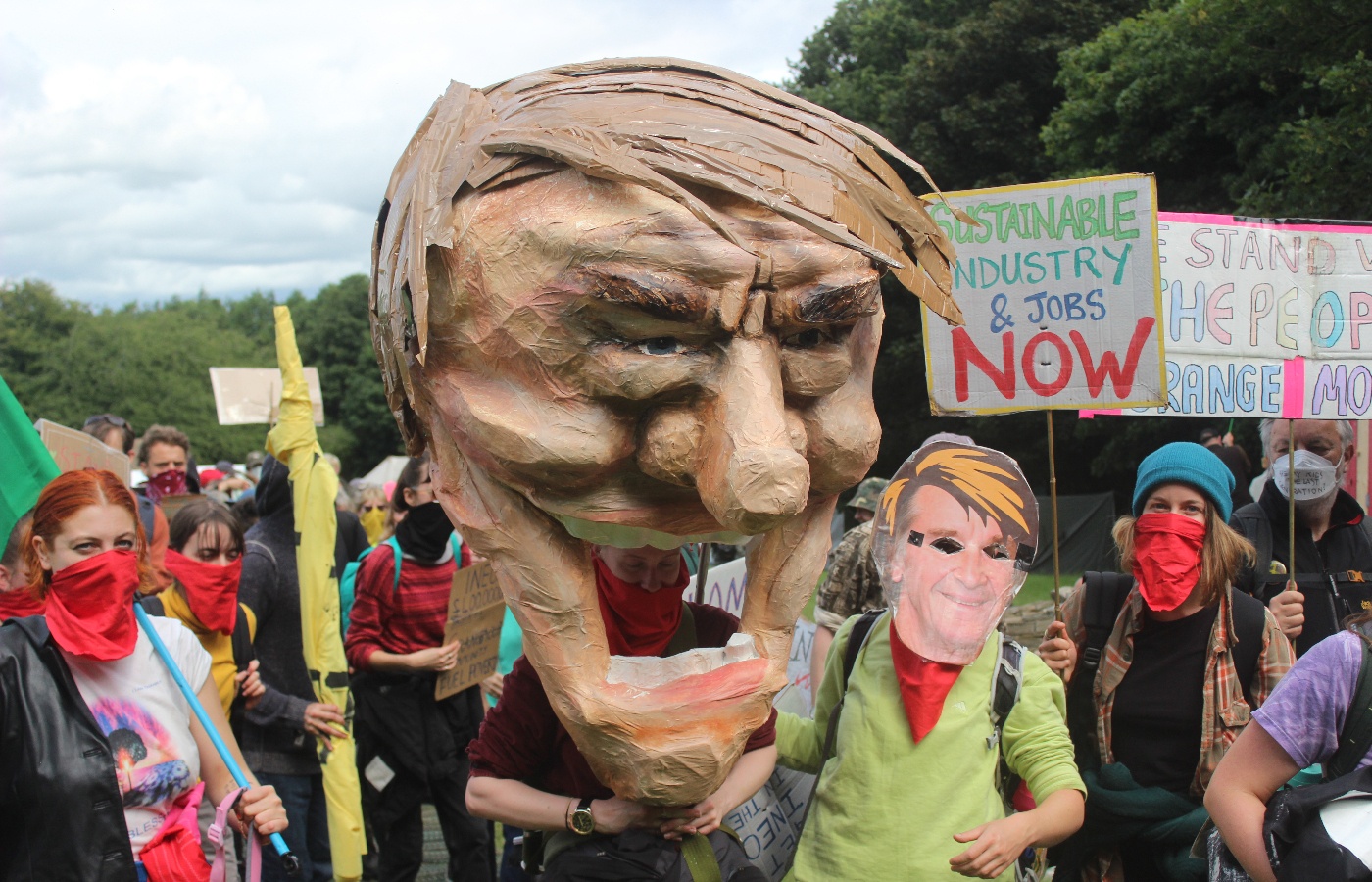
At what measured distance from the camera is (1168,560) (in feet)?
11.4

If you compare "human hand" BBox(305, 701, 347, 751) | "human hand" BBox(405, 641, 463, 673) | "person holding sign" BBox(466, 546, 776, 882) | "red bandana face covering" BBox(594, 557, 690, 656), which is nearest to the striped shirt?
"human hand" BBox(405, 641, 463, 673)

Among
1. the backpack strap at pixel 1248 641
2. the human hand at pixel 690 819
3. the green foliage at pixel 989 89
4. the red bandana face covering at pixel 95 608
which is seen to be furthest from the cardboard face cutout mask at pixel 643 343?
the green foliage at pixel 989 89

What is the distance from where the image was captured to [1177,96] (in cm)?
1555

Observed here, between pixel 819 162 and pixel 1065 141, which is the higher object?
pixel 1065 141

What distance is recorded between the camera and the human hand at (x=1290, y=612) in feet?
13.5

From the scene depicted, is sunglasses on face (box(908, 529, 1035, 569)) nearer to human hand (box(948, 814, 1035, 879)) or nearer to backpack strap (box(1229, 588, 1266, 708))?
human hand (box(948, 814, 1035, 879))

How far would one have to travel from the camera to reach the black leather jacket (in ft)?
8.97

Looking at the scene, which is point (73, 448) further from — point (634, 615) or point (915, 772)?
point (915, 772)

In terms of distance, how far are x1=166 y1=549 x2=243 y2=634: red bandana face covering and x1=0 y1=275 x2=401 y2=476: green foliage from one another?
33522 mm

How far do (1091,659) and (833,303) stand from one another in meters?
1.74

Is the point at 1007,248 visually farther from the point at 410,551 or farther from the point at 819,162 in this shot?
the point at 410,551

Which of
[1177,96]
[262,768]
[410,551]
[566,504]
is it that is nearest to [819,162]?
[566,504]

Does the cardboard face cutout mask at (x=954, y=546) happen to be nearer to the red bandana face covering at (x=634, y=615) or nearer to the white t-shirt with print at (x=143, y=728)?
the red bandana face covering at (x=634, y=615)

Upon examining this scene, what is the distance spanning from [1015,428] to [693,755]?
1800cm
